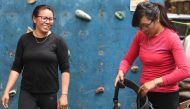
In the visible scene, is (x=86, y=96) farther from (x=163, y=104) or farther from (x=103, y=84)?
(x=163, y=104)

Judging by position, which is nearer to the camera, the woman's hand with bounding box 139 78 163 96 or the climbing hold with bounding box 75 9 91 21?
the woman's hand with bounding box 139 78 163 96

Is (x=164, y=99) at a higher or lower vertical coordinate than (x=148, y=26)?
lower

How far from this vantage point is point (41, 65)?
12.6 ft

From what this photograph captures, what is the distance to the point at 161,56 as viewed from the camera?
3.40 meters

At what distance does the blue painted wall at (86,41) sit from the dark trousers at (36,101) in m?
1.10

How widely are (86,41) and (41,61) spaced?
125 cm

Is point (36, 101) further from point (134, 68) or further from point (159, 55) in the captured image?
point (134, 68)

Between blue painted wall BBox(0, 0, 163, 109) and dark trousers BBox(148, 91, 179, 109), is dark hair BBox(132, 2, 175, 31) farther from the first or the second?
blue painted wall BBox(0, 0, 163, 109)

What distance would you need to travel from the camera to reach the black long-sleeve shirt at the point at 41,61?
151 inches

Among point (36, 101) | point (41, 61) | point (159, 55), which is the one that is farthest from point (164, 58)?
point (36, 101)

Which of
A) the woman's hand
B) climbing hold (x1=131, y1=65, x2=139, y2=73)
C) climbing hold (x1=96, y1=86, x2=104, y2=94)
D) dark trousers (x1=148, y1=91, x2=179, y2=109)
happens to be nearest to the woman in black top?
dark trousers (x1=148, y1=91, x2=179, y2=109)

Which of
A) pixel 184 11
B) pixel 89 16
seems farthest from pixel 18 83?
pixel 184 11

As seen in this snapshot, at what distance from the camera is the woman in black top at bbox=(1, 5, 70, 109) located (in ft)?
12.6

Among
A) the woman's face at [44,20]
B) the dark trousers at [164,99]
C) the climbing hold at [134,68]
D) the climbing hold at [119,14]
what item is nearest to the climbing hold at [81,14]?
the climbing hold at [119,14]
